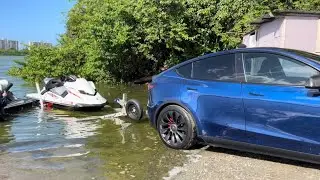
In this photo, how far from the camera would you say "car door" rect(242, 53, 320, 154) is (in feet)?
17.7

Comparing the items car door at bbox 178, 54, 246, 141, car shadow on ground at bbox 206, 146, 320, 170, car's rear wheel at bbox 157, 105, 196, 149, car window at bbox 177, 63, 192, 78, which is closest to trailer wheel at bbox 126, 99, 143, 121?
car's rear wheel at bbox 157, 105, 196, 149

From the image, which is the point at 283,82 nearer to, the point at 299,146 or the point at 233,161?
the point at 299,146

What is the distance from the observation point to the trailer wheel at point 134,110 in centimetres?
1056

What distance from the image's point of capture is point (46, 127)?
1012 cm

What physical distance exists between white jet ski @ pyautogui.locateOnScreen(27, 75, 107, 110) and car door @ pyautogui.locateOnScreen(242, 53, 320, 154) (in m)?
7.00

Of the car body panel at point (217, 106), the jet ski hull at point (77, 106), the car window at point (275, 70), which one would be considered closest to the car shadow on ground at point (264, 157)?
the car body panel at point (217, 106)

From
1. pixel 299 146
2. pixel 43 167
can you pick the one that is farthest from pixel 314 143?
pixel 43 167

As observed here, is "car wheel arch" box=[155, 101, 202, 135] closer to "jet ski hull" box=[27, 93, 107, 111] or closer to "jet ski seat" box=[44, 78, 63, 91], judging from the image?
"jet ski hull" box=[27, 93, 107, 111]

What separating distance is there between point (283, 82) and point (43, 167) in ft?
11.3

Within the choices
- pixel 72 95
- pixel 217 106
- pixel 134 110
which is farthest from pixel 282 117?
pixel 72 95

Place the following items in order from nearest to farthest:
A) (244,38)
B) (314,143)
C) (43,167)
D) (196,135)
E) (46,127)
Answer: (314,143)
(43,167)
(196,135)
(46,127)
(244,38)

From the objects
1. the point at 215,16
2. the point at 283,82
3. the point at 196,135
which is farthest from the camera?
the point at 215,16

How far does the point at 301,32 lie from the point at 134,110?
6621 mm

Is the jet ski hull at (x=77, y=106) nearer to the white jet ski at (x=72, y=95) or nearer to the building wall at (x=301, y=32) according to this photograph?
the white jet ski at (x=72, y=95)
